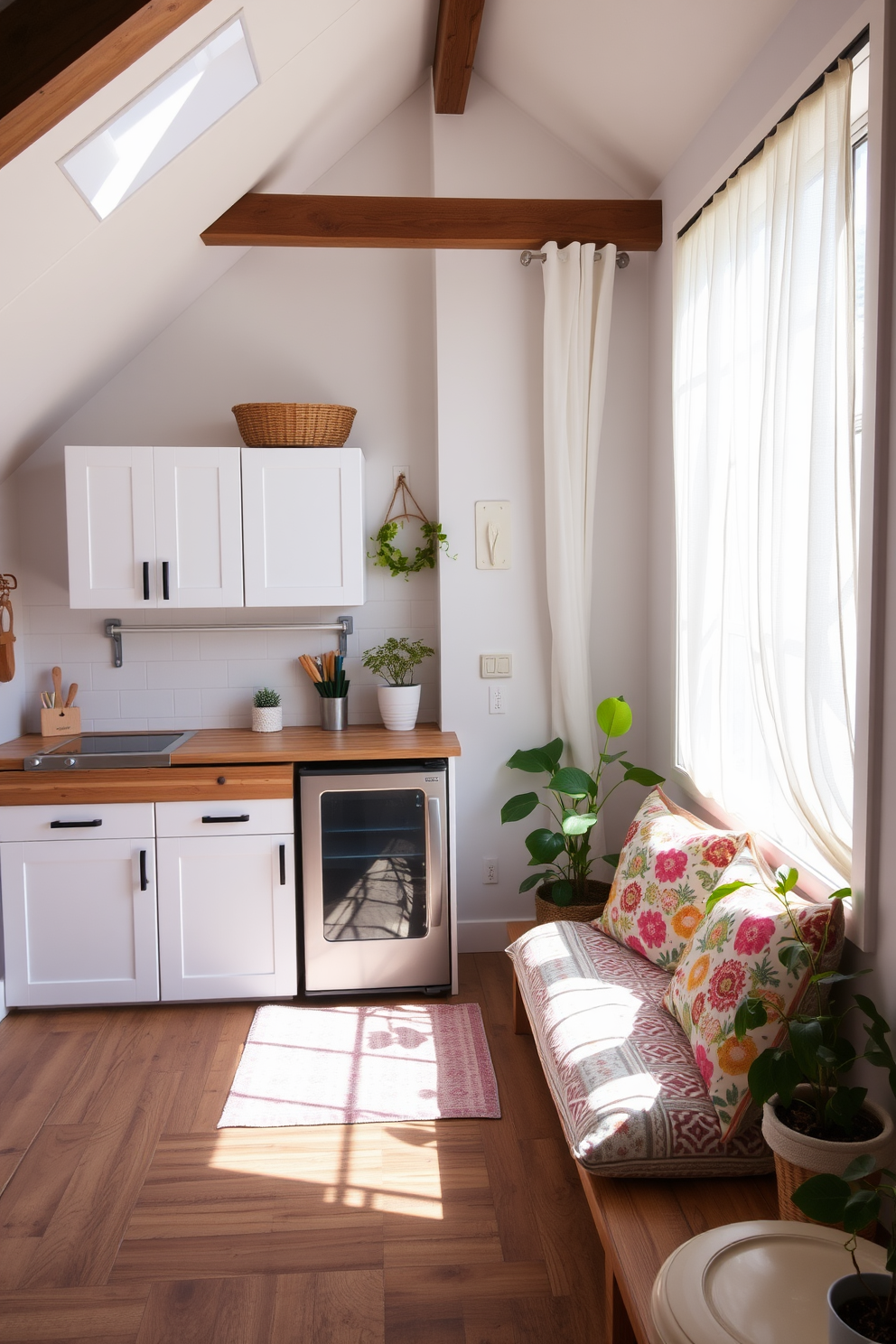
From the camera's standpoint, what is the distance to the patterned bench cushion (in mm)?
1980

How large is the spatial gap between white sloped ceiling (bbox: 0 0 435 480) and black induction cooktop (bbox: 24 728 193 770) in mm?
1113

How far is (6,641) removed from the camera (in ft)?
12.6

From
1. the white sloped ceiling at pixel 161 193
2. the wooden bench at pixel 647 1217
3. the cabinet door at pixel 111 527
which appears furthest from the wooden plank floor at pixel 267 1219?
the white sloped ceiling at pixel 161 193

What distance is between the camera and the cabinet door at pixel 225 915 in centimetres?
355

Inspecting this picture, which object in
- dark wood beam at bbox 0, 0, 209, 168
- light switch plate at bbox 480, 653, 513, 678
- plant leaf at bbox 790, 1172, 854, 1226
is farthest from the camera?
light switch plate at bbox 480, 653, 513, 678

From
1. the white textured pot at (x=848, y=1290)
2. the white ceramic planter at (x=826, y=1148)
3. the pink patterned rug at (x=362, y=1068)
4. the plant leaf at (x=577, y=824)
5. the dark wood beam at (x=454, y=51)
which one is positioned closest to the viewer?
the white textured pot at (x=848, y=1290)

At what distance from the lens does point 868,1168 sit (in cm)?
152

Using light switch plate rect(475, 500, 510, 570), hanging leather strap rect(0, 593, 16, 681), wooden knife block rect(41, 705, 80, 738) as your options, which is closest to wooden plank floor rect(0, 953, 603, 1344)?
wooden knife block rect(41, 705, 80, 738)

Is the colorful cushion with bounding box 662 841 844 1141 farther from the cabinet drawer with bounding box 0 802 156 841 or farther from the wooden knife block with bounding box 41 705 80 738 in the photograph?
the wooden knife block with bounding box 41 705 80 738

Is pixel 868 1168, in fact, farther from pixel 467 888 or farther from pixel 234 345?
pixel 234 345

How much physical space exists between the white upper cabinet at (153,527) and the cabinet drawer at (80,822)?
2.57ft

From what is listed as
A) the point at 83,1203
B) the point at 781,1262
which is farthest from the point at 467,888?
the point at 781,1262

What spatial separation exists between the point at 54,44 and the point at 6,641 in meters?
2.41

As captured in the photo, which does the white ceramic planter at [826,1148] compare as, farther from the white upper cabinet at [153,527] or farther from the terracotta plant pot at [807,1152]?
the white upper cabinet at [153,527]
